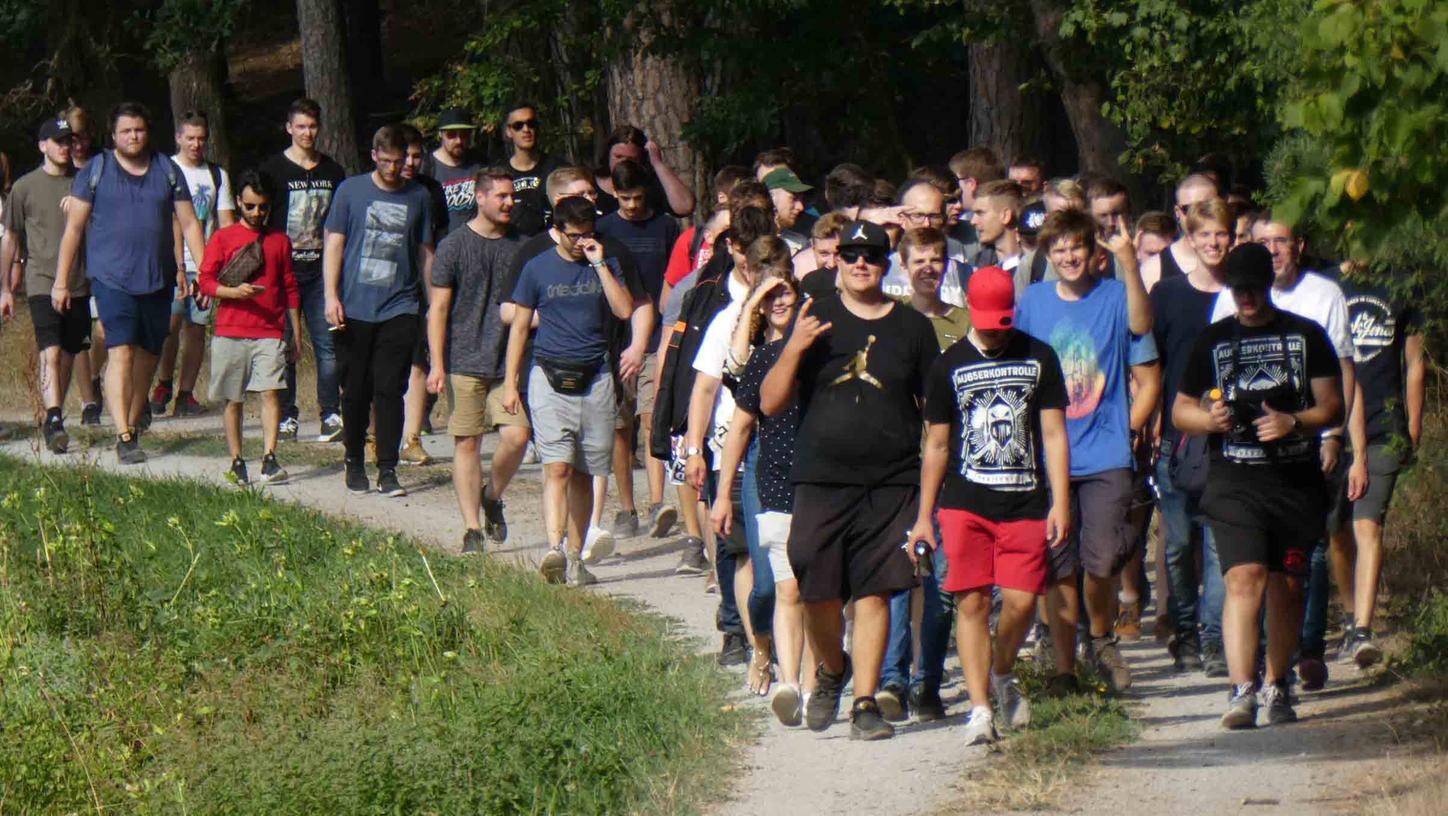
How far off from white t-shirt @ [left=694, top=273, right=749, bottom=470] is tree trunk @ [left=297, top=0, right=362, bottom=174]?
13.5 m

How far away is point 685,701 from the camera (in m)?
8.12

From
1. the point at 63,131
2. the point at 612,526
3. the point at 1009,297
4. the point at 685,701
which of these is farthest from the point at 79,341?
the point at 1009,297

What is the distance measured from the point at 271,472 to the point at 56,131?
3047mm

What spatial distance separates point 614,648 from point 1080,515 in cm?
202

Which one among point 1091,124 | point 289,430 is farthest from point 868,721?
point 1091,124

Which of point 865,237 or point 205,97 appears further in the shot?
point 205,97

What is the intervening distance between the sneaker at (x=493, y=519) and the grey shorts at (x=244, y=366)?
1850mm

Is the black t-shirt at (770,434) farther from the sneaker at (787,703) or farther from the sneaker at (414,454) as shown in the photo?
the sneaker at (414,454)

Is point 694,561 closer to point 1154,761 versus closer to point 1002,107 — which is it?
point 1154,761

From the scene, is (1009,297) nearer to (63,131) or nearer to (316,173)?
(316,173)

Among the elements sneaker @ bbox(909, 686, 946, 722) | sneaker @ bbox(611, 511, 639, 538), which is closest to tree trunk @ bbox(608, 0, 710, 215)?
sneaker @ bbox(611, 511, 639, 538)

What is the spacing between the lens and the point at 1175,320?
8.70 m

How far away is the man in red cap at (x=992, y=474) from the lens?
738 cm

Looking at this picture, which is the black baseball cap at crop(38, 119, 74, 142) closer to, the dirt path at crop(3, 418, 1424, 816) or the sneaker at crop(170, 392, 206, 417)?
the sneaker at crop(170, 392, 206, 417)
